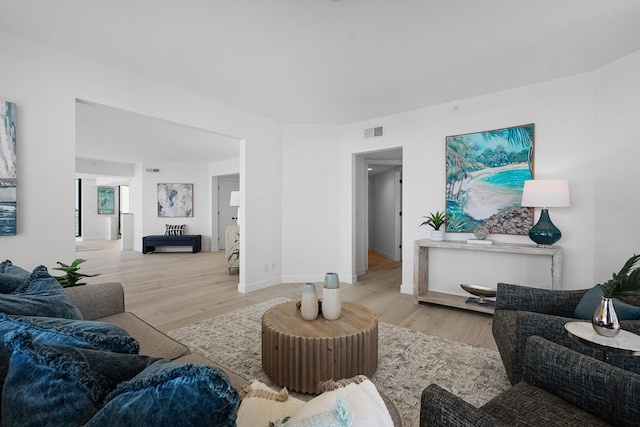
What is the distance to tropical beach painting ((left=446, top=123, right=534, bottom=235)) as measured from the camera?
3.33m

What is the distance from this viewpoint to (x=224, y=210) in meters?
9.04

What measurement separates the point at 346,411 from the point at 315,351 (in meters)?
1.29

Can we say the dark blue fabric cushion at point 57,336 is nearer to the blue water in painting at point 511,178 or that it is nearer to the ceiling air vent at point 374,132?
the blue water in painting at point 511,178

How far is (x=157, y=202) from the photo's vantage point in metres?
8.59

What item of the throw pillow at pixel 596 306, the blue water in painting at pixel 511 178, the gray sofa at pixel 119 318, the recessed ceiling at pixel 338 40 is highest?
the recessed ceiling at pixel 338 40

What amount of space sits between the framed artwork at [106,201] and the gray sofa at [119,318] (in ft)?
38.3

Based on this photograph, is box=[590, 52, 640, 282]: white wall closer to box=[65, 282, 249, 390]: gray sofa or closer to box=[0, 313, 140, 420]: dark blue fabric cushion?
box=[65, 282, 249, 390]: gray sofa

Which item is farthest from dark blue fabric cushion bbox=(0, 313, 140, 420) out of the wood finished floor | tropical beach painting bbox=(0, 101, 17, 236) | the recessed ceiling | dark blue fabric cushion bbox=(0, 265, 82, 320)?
the wood finished floor

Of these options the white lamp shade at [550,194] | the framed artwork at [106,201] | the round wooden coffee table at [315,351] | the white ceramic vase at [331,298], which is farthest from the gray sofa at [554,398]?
the framed artwork at [106,201]

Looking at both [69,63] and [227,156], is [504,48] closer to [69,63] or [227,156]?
[69,63]

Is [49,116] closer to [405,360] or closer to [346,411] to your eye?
[346,411]

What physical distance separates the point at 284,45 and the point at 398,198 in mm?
5232

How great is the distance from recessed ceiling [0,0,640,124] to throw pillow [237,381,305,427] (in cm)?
231

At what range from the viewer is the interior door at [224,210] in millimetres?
8891
